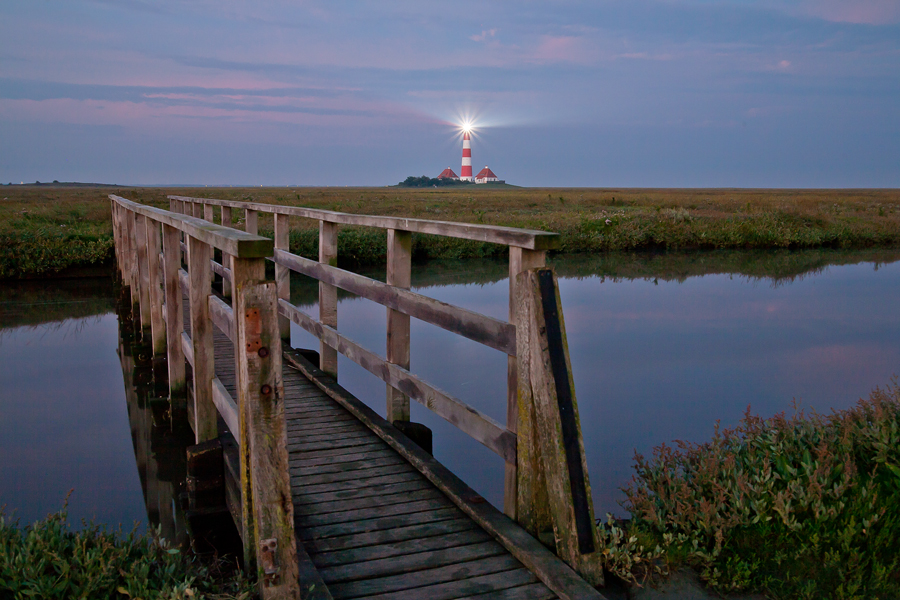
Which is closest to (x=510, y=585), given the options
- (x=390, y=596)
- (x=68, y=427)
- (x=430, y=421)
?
(x=390, y=596)

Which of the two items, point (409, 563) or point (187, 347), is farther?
point (187, 347)

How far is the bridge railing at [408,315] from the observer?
10.5 feet

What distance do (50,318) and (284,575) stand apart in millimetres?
11522

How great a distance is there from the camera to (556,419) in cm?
290

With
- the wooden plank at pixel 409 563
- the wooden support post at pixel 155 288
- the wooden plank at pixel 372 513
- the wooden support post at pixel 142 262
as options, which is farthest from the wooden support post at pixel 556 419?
the wooden support post at pixel 142 262

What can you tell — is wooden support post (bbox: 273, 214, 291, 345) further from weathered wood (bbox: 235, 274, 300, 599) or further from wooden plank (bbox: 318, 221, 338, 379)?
weathered wood (bbox: 235, 274, 300, 599)

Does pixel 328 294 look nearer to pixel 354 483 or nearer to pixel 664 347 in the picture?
pixel 354 483

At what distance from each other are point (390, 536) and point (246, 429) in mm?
955

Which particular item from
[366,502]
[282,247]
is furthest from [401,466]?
[282,247]

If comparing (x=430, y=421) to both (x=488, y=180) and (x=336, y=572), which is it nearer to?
(x=336, y=572)

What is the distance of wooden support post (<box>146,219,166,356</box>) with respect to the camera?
6652 millimetres

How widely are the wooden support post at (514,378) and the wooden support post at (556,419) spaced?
5cm

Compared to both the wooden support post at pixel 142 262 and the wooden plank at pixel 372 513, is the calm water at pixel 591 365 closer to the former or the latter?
the wooden support post at pixel 142 262

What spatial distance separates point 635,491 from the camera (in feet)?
12.2
